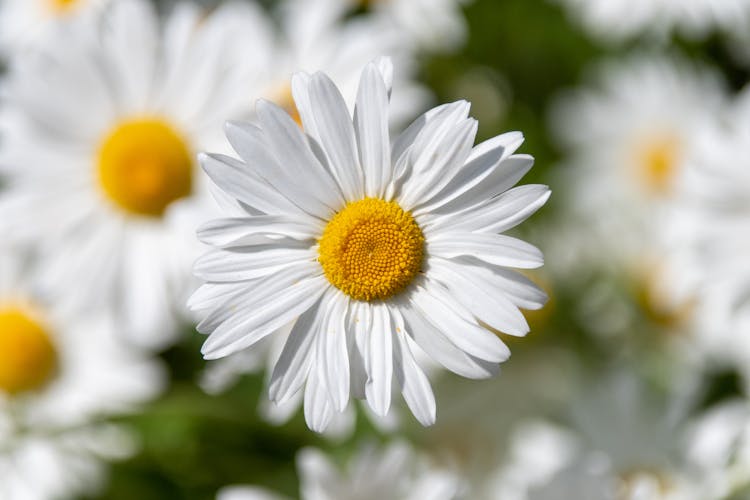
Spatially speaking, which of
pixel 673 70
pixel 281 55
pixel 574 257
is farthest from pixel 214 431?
pixel 673 70

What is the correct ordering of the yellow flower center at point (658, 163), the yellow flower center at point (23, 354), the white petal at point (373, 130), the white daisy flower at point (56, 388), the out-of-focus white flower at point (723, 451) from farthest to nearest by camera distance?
the yellow flower center at point (658, 163)
the yellow flower center at point (23, 354)
the white daisy flower at point (56, 388)
the out-of-focus white flower at point (723, 451)
the white petal at point (373, 130)

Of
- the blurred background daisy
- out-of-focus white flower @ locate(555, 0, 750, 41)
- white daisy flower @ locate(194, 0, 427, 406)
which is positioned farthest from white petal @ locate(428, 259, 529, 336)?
out-of-focus white flower @ locate(555, 0, 750, 41)

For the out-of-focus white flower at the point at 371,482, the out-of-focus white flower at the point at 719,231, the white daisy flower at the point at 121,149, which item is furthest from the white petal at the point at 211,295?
the out-of-focus white flower at the point at 719,231

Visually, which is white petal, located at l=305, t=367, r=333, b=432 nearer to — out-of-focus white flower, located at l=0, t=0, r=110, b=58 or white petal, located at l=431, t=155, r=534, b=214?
white petal, located at l=431, t=155, r=534, b=214

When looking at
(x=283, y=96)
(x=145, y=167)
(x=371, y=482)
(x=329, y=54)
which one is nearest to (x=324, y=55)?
(x=329, y=54)

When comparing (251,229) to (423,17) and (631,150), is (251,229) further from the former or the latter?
(631,150)

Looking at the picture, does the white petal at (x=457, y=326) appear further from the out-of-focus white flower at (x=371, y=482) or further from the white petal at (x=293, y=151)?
the out-of-focus white flower at (x=371, y=482)
